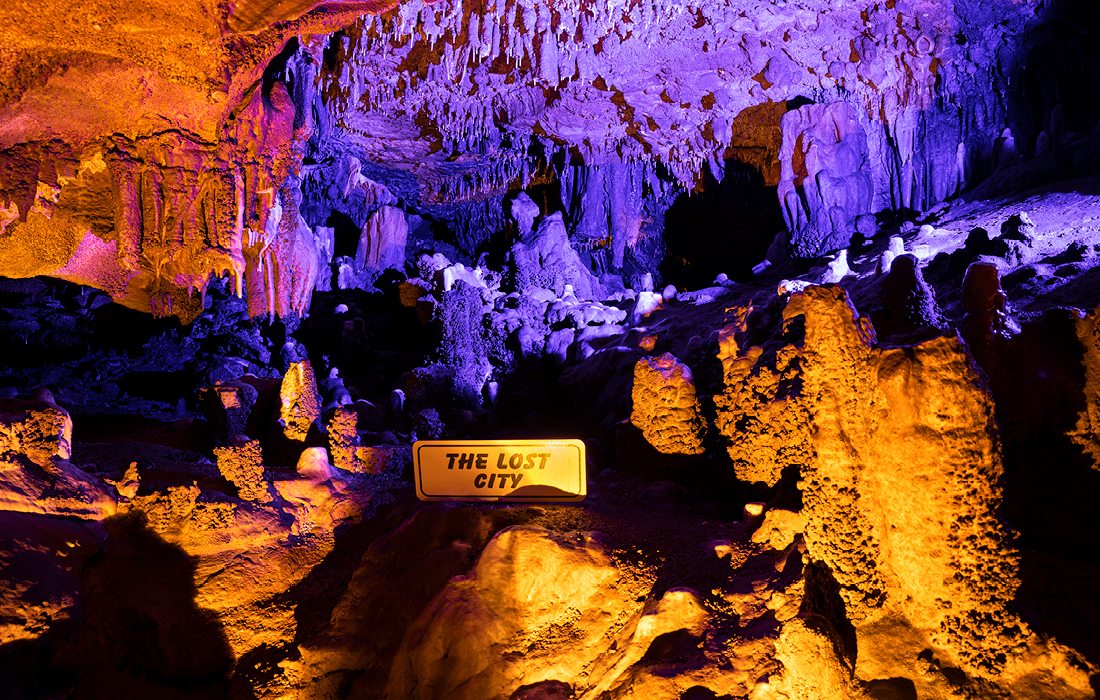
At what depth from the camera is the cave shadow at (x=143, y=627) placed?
5.11m

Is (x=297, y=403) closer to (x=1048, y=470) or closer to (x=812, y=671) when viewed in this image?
(x=812, y=671)

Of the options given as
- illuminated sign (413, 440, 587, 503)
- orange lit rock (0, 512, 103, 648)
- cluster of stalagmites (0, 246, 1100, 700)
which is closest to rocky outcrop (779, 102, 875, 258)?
cluster of stalagmites (0, 246, 1100, 700)

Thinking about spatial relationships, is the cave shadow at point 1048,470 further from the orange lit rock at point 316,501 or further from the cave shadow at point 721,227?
the cave shadow at point 721,227

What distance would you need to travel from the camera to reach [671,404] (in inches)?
244

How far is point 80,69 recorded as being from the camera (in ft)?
20.3

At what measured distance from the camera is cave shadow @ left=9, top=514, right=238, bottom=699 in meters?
5.11

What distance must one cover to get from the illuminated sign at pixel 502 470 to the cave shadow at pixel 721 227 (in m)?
17.0

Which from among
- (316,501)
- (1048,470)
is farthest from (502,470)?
(1048,470)

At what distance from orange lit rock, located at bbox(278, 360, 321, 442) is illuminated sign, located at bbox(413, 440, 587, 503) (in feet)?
14.8

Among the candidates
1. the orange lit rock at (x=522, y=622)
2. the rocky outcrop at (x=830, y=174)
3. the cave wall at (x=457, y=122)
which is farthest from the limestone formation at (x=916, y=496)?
the rocky outcrop at (x=830, y=174)

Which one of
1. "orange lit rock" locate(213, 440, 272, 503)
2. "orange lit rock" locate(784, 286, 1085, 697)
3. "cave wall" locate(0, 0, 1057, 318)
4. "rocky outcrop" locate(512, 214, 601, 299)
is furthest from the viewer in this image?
"rocky outcrop" locate(512, 214, 601, 299)

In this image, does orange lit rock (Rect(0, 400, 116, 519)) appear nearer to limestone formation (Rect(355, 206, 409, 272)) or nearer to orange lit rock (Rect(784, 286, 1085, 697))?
orange lit rock (Rect(784, 286, 1085, 697))

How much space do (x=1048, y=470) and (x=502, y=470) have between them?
150 inches

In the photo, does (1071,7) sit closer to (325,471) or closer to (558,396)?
(558,396)
